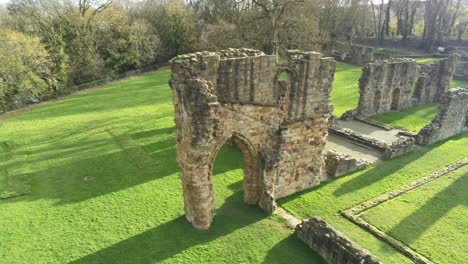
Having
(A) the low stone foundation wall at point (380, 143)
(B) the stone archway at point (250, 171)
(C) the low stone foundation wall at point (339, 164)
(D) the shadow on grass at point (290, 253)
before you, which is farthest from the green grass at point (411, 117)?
(D) the shadow on grass at point (290, 253)

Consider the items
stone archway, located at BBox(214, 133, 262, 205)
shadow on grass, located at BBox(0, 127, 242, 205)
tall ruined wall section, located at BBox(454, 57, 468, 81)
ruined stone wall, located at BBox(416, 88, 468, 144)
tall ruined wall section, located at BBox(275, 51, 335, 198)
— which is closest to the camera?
stone archway, located at BBox(214, 133, 262, 205)

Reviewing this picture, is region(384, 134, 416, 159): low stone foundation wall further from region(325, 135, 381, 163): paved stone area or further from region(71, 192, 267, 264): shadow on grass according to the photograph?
region(71, 192, 267, 264): shadow on grass

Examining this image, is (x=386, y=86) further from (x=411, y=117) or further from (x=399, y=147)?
(x=399, y=147)

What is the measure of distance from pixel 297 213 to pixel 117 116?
16.2 m

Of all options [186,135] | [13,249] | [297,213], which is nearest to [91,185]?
[13,249]

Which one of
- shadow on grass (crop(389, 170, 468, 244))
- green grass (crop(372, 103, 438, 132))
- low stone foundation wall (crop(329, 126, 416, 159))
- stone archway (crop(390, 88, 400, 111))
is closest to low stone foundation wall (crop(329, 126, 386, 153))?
low stone foundation wall (crop(329, 126, 416, 159))

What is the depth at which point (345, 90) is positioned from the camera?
2969 cm

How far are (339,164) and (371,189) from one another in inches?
64.3

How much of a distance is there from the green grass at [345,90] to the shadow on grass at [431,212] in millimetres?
10568

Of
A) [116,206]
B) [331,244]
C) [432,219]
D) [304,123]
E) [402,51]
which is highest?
[402,51]

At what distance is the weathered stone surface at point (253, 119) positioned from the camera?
995 centimetres

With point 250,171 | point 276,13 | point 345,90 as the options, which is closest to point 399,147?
point 250,171

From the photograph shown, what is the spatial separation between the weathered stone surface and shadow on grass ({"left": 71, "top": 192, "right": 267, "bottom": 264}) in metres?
0.40

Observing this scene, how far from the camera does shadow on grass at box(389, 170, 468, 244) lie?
36.8 ft
